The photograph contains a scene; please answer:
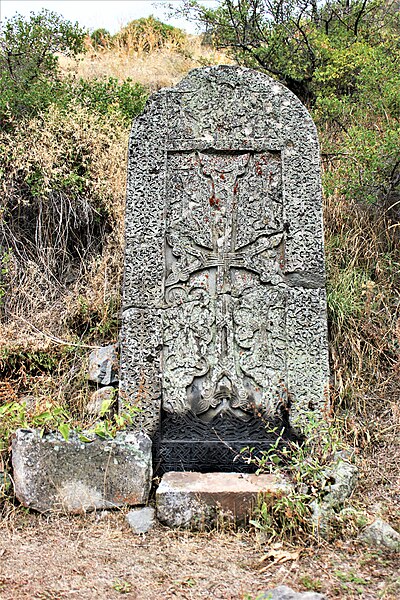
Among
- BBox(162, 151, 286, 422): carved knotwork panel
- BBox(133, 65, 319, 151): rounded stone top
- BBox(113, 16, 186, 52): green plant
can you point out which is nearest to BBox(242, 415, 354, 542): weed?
BBox(162, 151, 286, 422): carved knotwork panel

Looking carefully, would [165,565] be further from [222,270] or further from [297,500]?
[222,270]

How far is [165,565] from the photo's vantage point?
8.63ft

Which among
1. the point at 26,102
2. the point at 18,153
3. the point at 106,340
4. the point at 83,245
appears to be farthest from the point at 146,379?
the point at 26,102

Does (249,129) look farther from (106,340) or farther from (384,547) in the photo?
(384,547)

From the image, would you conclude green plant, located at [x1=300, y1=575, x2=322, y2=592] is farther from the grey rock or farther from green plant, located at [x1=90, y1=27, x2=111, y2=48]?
green plant, located at [x1=90, y1=27, x2=111, y2=48]

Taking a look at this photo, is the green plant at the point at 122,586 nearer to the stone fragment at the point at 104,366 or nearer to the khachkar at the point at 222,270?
the khachkar at the point at 222,270

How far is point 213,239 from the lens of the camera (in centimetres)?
385

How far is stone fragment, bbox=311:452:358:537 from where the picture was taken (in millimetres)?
2806

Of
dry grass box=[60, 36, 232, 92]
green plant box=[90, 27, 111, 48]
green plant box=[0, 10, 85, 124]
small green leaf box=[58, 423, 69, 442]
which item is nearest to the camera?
small green leaf box=[58, 423, 69, 442]

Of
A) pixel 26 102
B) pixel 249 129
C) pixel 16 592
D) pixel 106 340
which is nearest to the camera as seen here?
pixel 16 592

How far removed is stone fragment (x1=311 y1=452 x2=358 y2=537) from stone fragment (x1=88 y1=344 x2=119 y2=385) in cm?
176

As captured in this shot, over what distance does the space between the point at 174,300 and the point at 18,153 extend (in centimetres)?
277

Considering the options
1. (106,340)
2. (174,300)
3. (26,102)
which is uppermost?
(26,102)

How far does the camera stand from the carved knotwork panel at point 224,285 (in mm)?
3684
